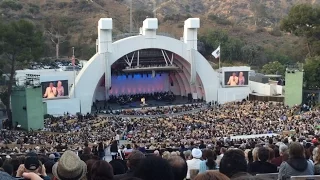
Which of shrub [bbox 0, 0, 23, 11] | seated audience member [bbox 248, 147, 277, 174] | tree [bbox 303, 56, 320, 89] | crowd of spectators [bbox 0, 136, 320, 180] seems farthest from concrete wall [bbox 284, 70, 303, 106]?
shrub [bbox 0, 0, 23, 11]

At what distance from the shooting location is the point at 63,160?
13.3ft

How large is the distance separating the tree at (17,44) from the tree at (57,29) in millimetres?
31829

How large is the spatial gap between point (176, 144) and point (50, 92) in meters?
19.0

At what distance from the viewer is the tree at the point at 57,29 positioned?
69.0m

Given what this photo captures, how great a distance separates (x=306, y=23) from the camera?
45.5 metres

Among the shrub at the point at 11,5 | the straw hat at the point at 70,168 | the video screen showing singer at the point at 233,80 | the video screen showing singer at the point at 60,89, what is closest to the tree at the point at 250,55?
the video screen showing singer at the point at 233,80

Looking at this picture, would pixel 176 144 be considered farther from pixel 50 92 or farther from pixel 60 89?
pixel 60 89

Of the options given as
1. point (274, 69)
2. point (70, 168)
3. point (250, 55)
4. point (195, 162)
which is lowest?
point (195, 162)

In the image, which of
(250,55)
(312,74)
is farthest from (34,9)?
(312,74)

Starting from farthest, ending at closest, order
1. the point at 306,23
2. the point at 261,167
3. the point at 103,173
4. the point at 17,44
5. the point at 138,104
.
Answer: the point at 306,23
the point at 138,104
the point at 17,44
the point at 261,167
the point at 103,173

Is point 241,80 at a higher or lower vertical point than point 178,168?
higher

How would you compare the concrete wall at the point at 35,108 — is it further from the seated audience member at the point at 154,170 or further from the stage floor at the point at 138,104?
the seated audience member at the point at 154,170

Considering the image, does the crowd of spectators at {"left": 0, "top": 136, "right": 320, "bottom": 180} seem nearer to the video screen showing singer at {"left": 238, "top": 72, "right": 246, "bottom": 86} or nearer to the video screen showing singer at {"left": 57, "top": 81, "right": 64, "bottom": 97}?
the video screen showing singer at {"left": 57, "top": 81, "right": 64, "bottom": 97}

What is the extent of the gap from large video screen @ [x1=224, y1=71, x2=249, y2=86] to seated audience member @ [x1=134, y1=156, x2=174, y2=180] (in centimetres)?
3889
